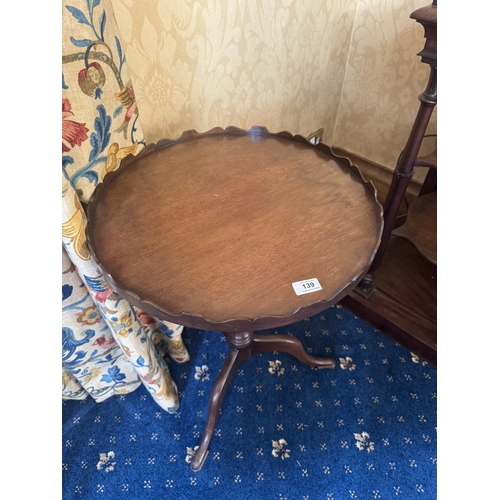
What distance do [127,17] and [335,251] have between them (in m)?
0.74

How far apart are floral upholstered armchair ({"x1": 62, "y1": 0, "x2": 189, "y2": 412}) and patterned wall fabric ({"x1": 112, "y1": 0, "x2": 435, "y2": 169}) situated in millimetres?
214

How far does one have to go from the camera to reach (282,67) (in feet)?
4.77

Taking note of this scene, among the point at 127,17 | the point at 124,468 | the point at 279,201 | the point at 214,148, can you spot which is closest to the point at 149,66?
the point at 127,17

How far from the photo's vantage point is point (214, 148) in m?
1.03

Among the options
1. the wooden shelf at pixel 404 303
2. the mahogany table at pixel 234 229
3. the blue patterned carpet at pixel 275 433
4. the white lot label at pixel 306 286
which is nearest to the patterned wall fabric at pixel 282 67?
the mahogany table at pixel 234 229

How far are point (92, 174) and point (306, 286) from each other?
530 millimetres

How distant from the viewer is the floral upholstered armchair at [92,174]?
2.35 ft

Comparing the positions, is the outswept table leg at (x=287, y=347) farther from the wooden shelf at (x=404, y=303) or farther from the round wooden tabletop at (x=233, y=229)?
the round wooden tabletop at (x=233, y=229)

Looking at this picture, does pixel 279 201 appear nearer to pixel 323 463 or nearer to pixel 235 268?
pixel 235 268

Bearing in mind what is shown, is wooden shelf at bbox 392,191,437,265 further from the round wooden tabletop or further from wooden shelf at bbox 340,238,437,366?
the round wooden tabletop

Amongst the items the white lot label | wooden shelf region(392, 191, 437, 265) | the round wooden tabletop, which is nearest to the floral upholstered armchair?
the round wooden tabletop

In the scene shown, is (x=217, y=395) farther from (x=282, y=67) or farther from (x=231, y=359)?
(x=282, y=67)

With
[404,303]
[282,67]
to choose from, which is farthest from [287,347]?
[282,67]

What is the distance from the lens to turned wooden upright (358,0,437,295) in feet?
2.93
